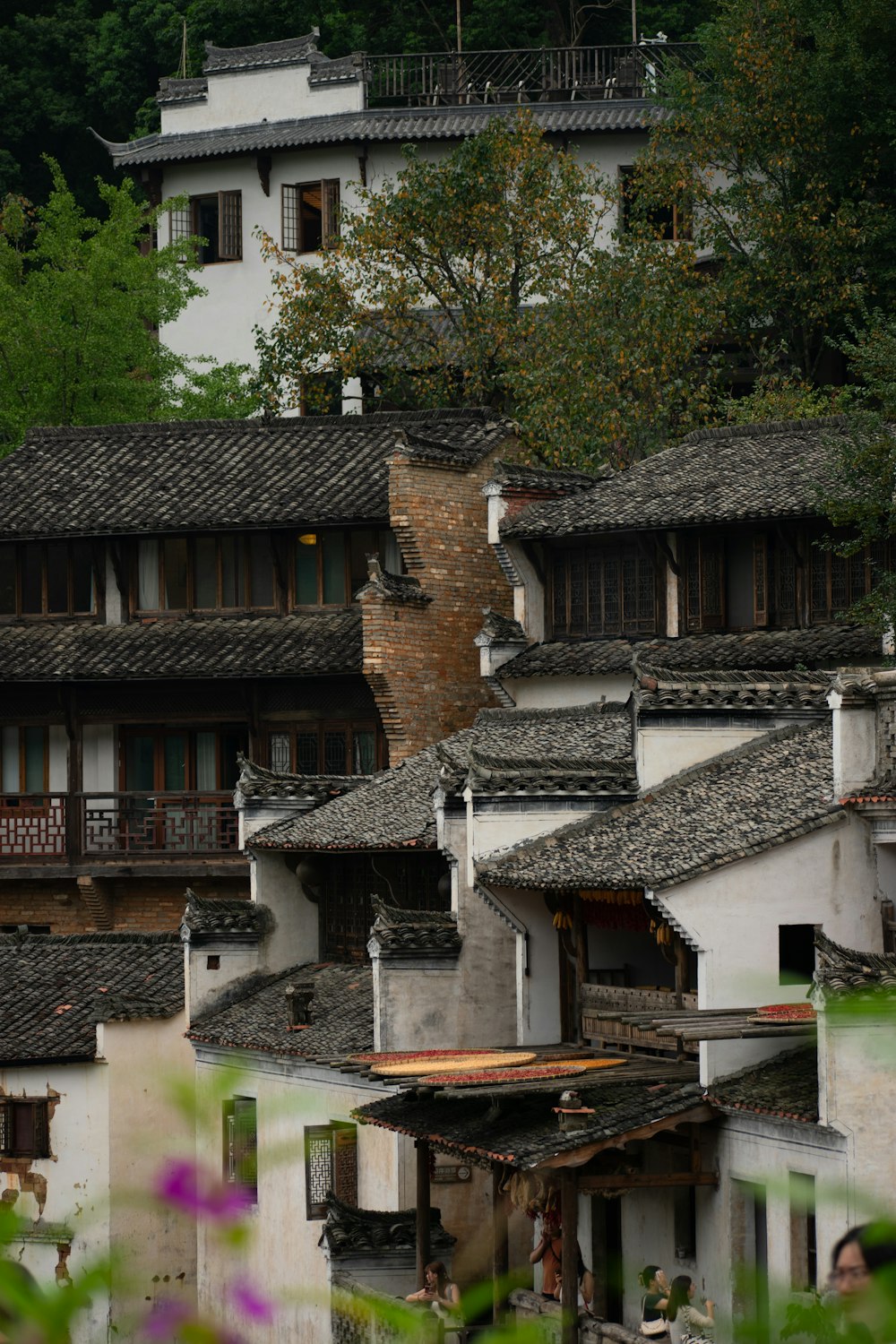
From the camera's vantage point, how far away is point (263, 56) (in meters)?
54.6

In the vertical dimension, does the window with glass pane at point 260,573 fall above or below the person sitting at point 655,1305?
above

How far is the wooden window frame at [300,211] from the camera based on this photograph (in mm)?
53375

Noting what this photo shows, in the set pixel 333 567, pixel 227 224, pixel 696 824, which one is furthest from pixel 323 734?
pixel 227 224

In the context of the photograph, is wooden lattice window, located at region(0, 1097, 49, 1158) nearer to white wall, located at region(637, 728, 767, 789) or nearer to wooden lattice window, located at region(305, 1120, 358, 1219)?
wooden lattice window, located at region(305, 1120, 358, 1219)

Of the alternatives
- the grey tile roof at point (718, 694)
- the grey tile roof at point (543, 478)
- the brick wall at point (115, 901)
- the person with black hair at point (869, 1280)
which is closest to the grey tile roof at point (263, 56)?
the grey tile roof at point (543, 478)

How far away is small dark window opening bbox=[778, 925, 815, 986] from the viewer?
22234mm

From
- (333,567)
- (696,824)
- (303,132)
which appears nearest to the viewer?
(696,824)

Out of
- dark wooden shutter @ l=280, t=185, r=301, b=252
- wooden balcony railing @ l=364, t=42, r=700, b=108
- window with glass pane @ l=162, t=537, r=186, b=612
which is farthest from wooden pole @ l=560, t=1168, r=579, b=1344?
dark wooden shutter @ l=280, t=185, r=301, b=252

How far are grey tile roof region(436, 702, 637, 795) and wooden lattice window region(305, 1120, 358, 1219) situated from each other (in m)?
4.38

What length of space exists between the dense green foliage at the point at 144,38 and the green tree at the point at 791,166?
11573 mm

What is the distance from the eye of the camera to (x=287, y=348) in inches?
1804

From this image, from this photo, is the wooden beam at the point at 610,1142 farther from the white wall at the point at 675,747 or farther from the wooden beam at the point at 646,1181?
the white wall at the point at 675,747

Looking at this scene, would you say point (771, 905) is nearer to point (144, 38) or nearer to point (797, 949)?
point (797, 949)

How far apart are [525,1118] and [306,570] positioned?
60.1 feet
